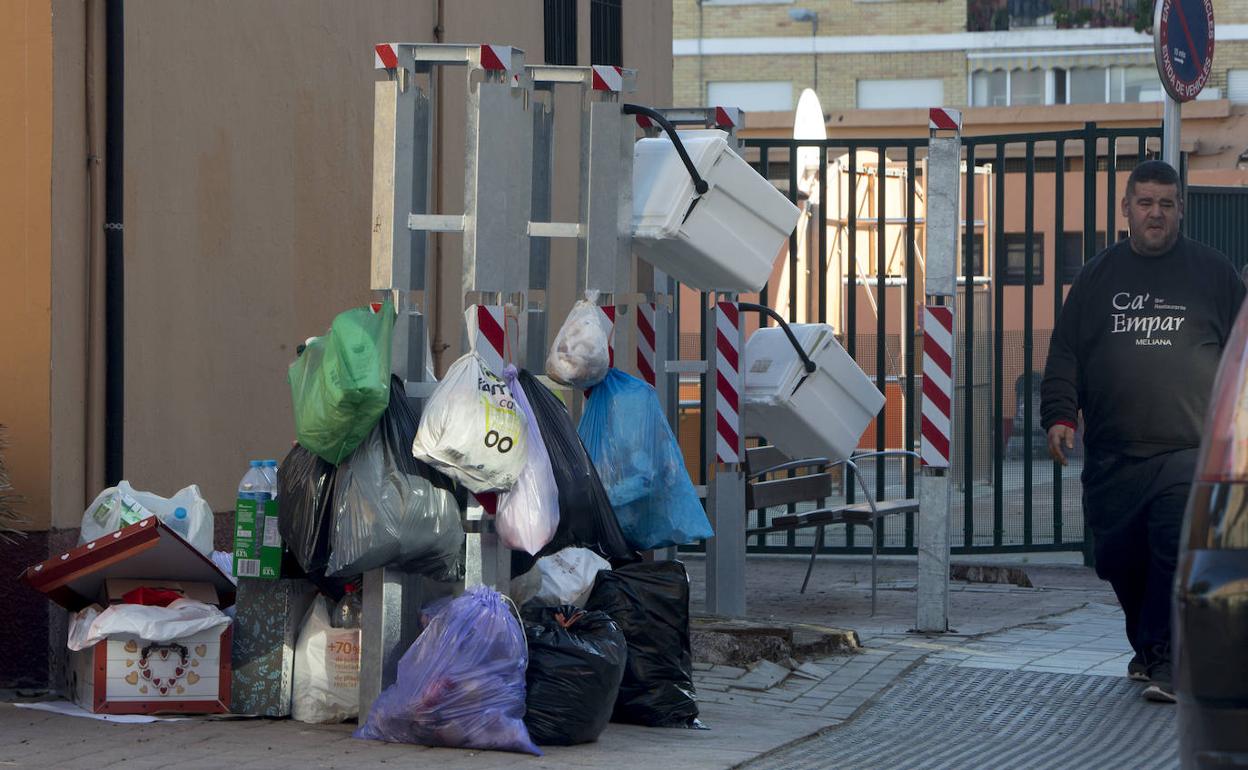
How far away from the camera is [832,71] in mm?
50531

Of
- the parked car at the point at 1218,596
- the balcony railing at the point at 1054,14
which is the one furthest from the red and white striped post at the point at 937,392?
the balcony railing at the point at 1054,14

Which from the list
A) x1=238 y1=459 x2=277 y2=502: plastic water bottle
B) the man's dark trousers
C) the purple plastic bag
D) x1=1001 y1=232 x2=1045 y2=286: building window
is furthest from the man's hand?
x1=1001 y1=232 x2=1045 y2=286: building window

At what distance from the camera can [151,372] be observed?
7.68 metres

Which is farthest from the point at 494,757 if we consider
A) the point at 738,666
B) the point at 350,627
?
the point at 738,666

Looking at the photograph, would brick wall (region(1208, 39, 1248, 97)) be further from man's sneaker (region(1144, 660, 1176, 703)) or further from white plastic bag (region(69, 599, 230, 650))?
white plastic bag (region(69, 599, 230, 650))

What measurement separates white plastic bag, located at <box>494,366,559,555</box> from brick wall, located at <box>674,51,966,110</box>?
44.2 meters

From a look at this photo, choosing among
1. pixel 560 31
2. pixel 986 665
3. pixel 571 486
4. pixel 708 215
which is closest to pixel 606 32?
pixel 560 31

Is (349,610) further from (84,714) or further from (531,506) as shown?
(84,714)

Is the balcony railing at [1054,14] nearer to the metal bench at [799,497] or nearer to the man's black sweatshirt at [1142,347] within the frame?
the metal bench at [799,497]

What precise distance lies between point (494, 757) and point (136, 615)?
1.47 meters

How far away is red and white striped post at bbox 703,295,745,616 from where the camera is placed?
8953mm

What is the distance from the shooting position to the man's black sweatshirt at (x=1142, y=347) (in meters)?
7.43

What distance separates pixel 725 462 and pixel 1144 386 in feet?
7.43

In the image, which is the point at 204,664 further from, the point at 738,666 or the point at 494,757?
the point at 738,666
